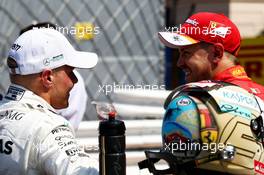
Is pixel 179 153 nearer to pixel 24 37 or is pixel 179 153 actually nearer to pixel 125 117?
pixel 24 37

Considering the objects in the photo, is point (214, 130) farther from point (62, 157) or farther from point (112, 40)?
point (112, 40)

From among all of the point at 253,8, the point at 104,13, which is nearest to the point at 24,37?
the point at 104,13

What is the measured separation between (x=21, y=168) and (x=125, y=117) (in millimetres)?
2085

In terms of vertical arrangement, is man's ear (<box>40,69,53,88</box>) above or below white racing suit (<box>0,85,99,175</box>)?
above

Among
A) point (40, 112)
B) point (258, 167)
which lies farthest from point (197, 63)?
point (40, 112)

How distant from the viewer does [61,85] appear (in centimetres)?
234

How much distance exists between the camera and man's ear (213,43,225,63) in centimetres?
224

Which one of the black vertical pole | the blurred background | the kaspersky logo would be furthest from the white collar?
the blurred background

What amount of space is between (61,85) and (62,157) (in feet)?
1.08

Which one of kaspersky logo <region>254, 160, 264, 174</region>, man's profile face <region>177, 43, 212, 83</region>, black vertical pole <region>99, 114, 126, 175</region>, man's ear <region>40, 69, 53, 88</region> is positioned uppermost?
man's profile face <region>177, 43, 212, 83</region>

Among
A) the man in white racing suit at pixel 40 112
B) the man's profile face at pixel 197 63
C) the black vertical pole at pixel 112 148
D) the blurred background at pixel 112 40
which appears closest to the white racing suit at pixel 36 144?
the man in white racing suit at pixel 40 112

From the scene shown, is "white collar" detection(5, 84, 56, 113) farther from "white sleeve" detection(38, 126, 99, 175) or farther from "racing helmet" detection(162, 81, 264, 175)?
"racing helmet" detection(162, 81, 264, 175)

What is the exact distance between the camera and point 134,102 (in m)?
4.20

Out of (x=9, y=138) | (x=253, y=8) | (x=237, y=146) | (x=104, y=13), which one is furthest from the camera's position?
(x=253, y=8)
